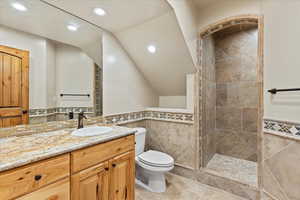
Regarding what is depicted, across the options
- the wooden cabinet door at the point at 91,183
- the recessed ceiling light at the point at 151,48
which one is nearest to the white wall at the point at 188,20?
the recessed ceiling light at the point at 151,48

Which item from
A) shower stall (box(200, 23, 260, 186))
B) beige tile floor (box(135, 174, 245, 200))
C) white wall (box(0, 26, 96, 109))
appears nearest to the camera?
white wall (box(0, 26, 96, 109))

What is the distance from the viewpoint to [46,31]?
1.50 meters

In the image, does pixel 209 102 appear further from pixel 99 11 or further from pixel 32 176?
pixel 32 176

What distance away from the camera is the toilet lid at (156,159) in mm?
1807

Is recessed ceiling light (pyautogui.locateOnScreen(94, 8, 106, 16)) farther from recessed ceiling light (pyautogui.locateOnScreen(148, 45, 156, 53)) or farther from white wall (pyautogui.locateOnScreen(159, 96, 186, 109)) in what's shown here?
white wall (pyautogui.locateOnScreen(159, 96, 186, 109))

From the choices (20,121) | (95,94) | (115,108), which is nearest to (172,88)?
(115,108)

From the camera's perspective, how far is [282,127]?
4.50ft

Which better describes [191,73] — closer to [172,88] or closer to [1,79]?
[172,88]

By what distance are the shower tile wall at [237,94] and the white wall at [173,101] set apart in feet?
2.36

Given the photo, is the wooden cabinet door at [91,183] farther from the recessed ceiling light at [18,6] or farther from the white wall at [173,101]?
the white wall at [173,101]

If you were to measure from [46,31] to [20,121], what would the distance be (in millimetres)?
920

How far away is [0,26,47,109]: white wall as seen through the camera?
1282mm

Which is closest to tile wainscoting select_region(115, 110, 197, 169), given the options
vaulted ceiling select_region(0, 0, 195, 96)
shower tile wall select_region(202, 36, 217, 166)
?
shower tile wall select_region(202, 36, 217, 166)

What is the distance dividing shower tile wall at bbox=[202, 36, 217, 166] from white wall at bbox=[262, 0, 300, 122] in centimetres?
81
